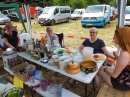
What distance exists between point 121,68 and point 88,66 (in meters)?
0.37

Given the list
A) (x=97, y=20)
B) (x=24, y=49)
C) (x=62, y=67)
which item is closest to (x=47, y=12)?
(x=97, y=20)

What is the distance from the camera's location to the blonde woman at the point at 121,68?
135 centimetres

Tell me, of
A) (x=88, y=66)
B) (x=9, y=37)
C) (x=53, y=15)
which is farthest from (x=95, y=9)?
(x=88, y=66)

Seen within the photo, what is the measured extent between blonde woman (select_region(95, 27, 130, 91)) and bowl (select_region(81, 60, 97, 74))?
0.82ft

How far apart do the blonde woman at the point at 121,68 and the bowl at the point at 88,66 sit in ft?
0.82

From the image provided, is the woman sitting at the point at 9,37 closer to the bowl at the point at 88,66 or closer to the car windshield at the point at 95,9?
the bowl at the point at 88,66

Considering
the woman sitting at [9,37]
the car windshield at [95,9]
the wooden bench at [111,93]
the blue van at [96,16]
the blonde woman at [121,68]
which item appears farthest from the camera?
the car windshield at [95,9]

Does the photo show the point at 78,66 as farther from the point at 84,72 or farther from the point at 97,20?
the point at 97,20

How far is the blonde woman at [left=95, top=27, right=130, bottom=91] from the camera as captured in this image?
1.35 m

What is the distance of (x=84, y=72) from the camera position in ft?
4.83

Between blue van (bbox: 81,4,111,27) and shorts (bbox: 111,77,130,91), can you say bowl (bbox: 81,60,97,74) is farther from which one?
blue van (bbox: 81,4,111,27)

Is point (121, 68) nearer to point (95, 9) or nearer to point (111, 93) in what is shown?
point (111, 93)

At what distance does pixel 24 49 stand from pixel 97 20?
6.20m

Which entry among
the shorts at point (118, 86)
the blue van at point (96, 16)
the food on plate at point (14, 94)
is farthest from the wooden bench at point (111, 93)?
the blue van at point (96, 16)
